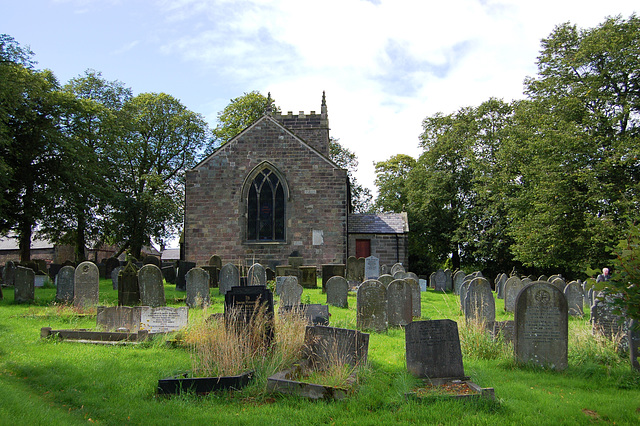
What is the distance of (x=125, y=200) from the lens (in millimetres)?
35562

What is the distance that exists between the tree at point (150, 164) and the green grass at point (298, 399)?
27814mm

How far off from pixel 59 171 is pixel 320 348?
85.0 feet

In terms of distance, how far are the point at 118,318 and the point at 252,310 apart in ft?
11.2

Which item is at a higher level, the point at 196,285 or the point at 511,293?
the point at 196,285

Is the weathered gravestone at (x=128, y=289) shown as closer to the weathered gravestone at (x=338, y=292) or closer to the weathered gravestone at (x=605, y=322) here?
the weathered gravestone at (x=338, y=292)

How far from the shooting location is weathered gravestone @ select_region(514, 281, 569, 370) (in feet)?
26.2

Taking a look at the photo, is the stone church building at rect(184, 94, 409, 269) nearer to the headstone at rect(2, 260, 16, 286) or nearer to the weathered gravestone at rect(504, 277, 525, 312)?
the headstone at rect(2, 260, 16, 286)

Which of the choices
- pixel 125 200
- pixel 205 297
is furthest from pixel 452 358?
pixel 125 200

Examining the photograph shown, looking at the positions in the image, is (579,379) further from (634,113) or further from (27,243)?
(27,243)

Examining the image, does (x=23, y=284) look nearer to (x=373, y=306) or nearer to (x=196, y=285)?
(x=196, y=285)

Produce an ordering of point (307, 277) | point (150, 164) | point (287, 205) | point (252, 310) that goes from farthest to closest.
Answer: point (150, 164) → point (287, 205) → point (307, 277) → point (252, 310)

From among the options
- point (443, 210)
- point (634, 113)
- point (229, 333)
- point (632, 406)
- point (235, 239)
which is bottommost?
point (632, 406)

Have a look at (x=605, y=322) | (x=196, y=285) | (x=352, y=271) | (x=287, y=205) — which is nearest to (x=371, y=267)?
(x=352, y=271)

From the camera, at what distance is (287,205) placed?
2648 cm
